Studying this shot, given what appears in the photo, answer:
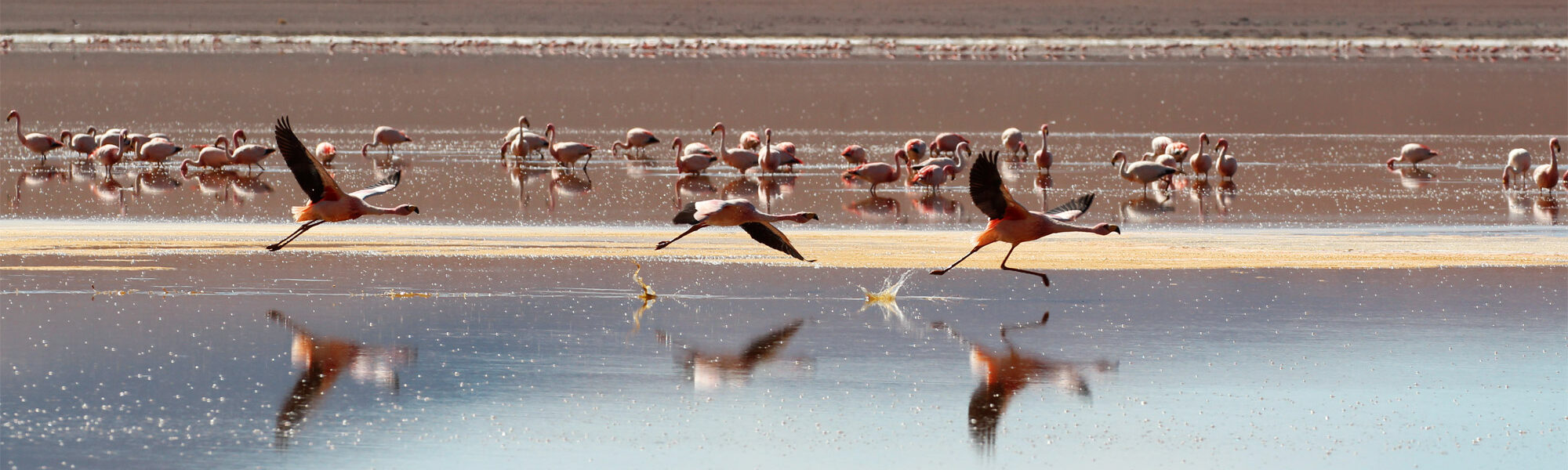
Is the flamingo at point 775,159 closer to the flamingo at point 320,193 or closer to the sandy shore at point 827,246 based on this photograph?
the sandy shore at point 827,246

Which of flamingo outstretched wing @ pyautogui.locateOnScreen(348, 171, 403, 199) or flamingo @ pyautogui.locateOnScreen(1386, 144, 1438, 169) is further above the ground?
flamingo @ pyautogui.locateOnScreen(1386, 144, 1438, 169)

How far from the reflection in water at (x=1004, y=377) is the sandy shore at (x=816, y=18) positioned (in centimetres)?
6842

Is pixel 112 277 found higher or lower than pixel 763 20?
lower

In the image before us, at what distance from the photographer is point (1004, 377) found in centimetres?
834

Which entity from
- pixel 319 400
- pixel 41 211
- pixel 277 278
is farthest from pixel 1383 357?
pixel 41 211

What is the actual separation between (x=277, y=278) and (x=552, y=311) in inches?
88.8

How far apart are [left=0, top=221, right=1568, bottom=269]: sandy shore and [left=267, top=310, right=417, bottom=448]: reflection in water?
3.40m

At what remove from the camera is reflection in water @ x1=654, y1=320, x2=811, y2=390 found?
823 cm

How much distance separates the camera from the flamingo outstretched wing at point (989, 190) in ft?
33.6

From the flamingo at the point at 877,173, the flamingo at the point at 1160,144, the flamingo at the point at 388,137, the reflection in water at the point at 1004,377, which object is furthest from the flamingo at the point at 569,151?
the reflection in water at the point at 1004,377

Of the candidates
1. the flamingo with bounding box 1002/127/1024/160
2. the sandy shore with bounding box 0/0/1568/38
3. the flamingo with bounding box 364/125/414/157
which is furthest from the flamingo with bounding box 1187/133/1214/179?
the sandy shore with bounding box 0/0/1568/38

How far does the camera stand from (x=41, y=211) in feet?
51.3

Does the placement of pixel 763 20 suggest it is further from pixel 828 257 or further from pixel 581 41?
pixel 828 257

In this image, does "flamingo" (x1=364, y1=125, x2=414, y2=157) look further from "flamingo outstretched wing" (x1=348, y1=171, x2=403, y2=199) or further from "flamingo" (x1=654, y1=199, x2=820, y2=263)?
"flamingo" (x1=654, y1=199, x2=820, y2=263)
